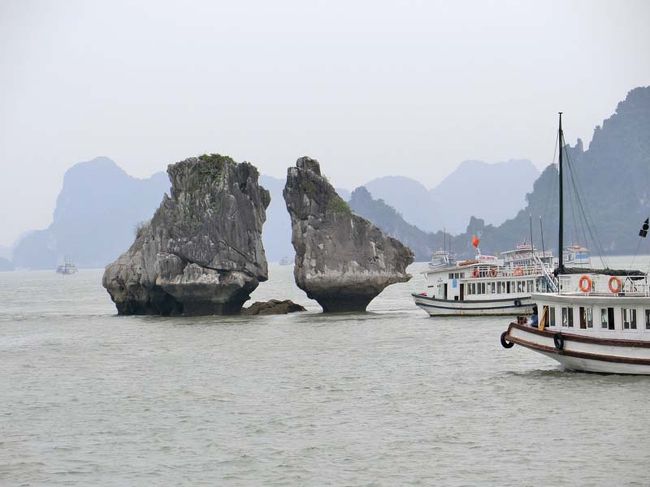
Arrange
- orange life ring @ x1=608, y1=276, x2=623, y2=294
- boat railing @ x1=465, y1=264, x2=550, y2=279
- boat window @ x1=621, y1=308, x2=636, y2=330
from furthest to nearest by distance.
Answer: boat railing @ x1=465, y1=264, x2=550, y2=279
orange life ring @ x1=608, y1=276, x2=623, y2=294
boat window @ x1=621, y1=308, x2=636, y2=330

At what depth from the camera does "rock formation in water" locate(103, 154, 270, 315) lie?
67.4m

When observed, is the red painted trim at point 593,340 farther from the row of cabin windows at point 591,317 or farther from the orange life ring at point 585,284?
the orange life ring at point 585,284

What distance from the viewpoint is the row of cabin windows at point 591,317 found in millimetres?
34328

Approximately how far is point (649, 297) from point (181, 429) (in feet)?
53.9

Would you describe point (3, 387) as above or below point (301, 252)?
below

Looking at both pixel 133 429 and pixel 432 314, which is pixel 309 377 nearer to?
pixel 133 429

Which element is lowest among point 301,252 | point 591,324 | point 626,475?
point 626,475

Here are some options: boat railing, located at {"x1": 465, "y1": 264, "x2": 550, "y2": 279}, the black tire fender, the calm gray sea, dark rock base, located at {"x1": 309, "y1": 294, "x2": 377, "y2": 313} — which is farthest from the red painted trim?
dark rock base, located at {"x1": 309, "y1": 294, "x2": 377, "y2": 313}

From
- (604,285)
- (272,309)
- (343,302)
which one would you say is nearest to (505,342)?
(604,285)

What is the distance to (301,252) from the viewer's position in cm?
6819

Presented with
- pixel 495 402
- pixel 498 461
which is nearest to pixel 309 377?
pixel 495 402

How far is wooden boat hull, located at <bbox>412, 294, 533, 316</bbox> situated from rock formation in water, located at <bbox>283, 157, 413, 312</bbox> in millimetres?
3589

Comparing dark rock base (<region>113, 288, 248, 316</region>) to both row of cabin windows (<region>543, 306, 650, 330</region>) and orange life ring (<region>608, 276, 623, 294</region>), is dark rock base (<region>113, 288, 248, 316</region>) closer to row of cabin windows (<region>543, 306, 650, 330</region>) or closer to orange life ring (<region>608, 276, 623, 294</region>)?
row of cabin windows (<region>543, 306, 650, 330</region>)

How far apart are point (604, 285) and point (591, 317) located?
205cm
